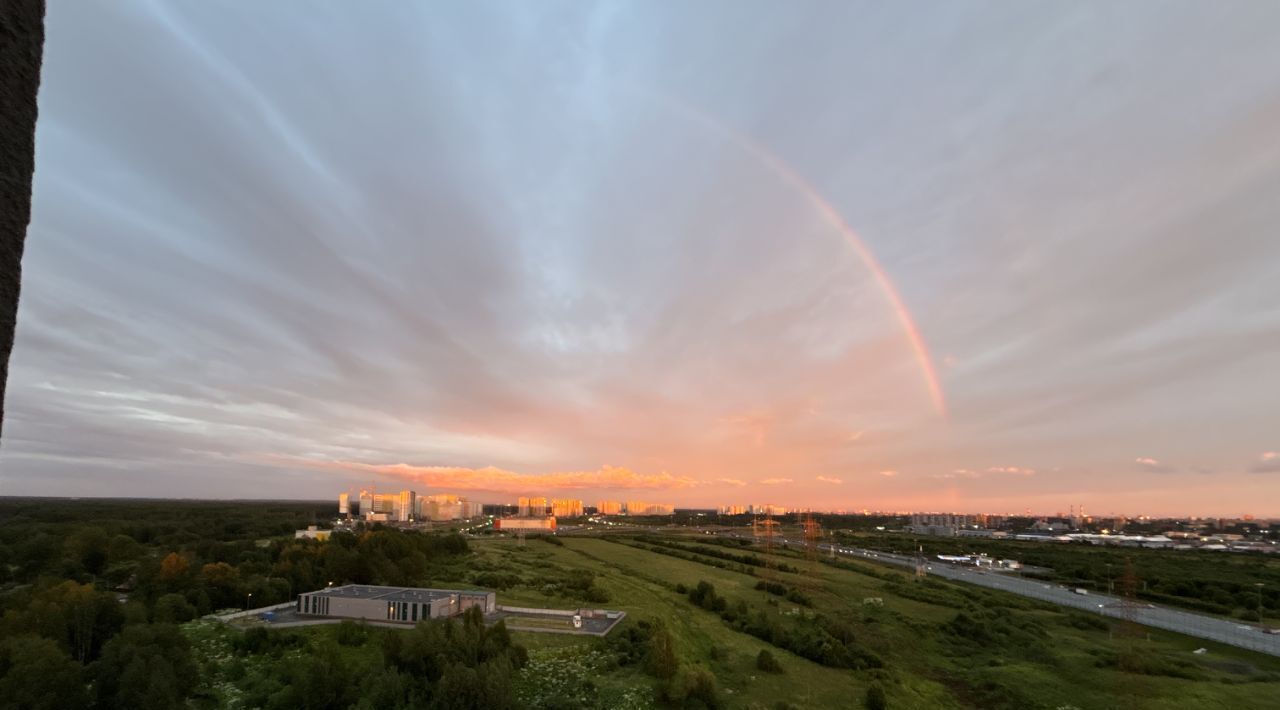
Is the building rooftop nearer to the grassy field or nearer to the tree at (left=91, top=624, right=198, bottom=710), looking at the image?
the grassy field

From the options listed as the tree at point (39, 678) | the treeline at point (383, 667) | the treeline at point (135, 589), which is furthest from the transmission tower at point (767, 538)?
the tree at point (39, 678)

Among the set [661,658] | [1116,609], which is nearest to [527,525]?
[1116,609]

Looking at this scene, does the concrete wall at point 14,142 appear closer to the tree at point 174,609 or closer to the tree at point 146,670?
the tree at point 146,670

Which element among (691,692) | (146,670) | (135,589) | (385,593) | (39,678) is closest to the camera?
(39,678)

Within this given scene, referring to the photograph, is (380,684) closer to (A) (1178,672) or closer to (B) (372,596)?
(B) (372,596)

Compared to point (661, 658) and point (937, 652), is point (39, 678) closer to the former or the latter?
point (661, 658)

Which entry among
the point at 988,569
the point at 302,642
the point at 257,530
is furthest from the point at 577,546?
the point at 302,642
